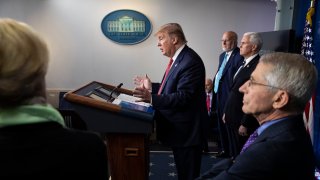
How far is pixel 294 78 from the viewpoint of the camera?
109 centimetres

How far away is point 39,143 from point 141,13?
13.5 feet

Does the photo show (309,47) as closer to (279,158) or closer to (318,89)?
(318,89)

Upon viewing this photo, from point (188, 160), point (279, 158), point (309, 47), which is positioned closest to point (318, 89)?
point (309, 47)

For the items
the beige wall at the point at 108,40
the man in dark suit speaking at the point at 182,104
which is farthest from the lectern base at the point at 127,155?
the beige wall at the point at 108,40

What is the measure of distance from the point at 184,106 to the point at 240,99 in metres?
0.80

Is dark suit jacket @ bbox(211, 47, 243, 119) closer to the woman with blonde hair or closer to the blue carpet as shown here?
the blue carpet

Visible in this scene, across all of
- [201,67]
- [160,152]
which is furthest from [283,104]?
[160,152]

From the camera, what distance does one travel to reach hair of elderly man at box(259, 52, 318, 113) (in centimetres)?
109

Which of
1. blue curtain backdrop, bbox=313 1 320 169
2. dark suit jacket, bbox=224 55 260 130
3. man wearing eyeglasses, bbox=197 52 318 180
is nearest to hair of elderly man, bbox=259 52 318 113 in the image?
man wearing eyeglasses, bbox=197 52 318 180

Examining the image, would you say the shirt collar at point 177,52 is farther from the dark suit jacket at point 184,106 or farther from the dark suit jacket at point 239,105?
the dark suit jacket at point 239,105

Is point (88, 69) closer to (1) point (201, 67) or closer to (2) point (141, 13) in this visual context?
(2) point (141, 13)

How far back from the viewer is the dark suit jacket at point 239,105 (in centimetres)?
268

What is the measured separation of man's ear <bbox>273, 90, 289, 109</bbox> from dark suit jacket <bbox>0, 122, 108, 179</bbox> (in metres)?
0.68

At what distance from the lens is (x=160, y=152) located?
3.89 metres
